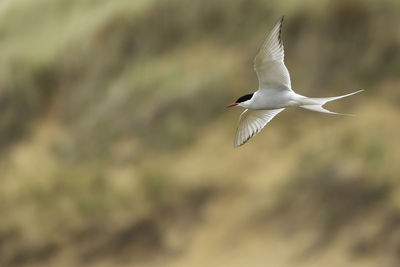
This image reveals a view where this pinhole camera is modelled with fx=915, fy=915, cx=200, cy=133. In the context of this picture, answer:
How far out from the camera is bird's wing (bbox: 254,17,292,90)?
10.4m

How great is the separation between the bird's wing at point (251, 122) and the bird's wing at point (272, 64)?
0.74 meters

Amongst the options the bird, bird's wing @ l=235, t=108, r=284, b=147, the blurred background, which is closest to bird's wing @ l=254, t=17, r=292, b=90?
A: the bird

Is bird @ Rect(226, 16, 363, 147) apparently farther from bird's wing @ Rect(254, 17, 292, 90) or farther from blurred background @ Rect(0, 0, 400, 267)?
blurred background @ Rect(0, 0, 400, 267)

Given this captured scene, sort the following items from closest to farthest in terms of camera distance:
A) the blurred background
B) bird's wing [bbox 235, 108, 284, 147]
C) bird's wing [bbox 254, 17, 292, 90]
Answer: bird's wing [bbox 254, 17, 292, 90] < bird's wing [bbox 235, 108, 284, 147] < the blurred background

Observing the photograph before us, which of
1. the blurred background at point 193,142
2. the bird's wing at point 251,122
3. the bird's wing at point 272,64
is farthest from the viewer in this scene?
the blurred background at point 193,142

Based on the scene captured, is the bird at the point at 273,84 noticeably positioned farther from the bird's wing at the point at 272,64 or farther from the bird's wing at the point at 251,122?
the bird's wing at the point at 251,122

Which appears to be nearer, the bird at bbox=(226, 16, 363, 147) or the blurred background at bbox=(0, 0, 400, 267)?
the bird at bbox=(226, 16, 363, 147)

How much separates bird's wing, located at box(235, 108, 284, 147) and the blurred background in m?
5.42

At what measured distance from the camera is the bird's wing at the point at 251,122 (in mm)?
11508

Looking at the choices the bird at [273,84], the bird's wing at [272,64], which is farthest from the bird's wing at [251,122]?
the bird's wing at [272,64]

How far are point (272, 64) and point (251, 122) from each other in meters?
1.19

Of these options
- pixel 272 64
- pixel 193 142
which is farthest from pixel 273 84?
pixel 193 142

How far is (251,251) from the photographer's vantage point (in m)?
16.9

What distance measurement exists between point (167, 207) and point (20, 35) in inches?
197
